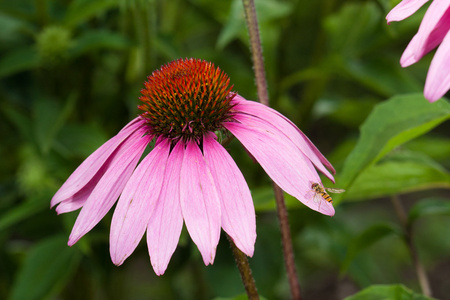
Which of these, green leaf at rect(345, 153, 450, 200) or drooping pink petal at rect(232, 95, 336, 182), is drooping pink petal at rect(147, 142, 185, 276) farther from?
green leaf at rect(345, 153, 450, 200)

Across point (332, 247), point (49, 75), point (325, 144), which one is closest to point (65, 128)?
point (49, 75)


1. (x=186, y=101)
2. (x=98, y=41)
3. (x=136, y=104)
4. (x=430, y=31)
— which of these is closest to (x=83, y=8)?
(x=98, y=41)

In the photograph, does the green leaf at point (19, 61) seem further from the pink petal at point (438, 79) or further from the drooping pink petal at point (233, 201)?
the pink petal at point (438, 79)

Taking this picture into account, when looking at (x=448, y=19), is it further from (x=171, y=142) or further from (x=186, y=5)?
(x=186, y=5)

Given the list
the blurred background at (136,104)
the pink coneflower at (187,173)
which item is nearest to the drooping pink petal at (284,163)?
the pink coneflower at (187,173)

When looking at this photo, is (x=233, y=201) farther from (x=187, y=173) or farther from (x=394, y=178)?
(x=394, y=178)

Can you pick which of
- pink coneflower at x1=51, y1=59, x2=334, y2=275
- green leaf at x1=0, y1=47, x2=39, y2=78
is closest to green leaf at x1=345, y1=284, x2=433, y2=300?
pink coneflower at x1=51, y1=59, x2=334, y2=275
